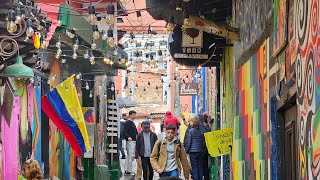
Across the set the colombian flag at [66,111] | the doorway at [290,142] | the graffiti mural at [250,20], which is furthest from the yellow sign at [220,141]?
the doorway at [290,142]

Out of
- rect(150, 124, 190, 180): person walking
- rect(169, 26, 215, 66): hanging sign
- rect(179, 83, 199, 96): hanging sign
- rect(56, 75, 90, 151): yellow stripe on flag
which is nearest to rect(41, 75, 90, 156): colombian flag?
rect(56, 75, 90, 151): yellow stripe on flag

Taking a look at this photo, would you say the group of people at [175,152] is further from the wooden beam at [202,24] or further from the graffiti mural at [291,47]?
the graffiti mural at [291,47]

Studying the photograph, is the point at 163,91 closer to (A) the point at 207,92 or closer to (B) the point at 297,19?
(A) the point at 207,92

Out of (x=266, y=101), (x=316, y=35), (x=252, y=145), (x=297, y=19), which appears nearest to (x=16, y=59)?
(x=252, y=145)

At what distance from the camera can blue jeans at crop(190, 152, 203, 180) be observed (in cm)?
2017

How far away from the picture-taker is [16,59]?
1672 cm

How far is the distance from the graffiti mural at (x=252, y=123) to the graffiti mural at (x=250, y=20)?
297 millimetres

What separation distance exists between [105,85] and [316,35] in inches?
1096

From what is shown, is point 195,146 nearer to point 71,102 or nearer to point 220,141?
point 71,102

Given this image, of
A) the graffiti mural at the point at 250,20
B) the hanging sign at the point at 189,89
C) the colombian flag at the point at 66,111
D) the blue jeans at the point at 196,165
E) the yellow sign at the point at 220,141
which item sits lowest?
the blue jeans at the point at 196,165

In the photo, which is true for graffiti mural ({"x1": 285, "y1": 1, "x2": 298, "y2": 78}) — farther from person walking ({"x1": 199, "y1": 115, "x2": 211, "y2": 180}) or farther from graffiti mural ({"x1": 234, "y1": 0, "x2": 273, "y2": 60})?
person walking ({"x1": 199, "y1": 115, "x2": 211, "y2": 180})

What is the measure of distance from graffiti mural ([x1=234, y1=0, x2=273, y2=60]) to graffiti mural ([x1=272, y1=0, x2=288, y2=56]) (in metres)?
0.60

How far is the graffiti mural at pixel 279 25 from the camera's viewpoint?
880cm

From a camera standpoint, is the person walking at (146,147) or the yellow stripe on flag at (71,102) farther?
the person walking at (146,147)
